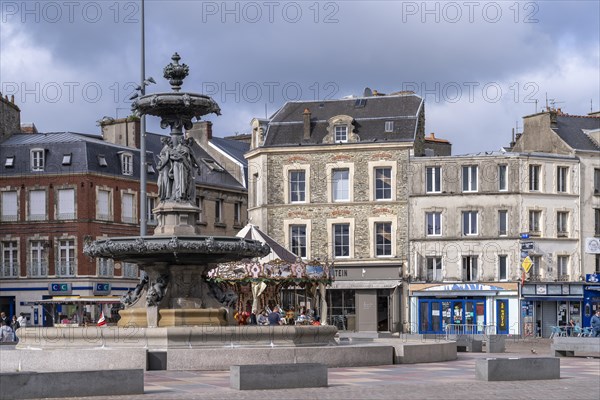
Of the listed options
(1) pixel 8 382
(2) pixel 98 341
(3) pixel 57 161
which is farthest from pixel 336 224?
(1) pixel 8 382

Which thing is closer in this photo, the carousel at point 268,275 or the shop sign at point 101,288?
the carousel at point 268,275

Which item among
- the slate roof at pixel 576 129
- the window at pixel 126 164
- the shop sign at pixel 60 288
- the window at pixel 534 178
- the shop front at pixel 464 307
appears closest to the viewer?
the shop front at pixel 464 307

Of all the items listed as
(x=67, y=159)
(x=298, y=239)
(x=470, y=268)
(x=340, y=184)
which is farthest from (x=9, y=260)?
(x=470, y=268)

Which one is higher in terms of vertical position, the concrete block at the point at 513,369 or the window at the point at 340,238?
the window at the point at 340,238

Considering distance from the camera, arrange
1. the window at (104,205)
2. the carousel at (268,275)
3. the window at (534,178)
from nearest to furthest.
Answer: the carousel at (268,275), the window at (534,178), the window at (104,205)

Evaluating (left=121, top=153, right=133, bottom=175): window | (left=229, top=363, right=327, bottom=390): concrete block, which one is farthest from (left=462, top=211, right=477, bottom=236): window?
(left=229, top=363, right=327, bottom=390): concrete block

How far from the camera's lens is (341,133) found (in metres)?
59.4

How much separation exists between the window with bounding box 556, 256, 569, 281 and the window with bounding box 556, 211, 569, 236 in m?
1.16

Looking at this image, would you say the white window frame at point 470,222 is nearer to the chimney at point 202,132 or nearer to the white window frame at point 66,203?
the white window frame at point 66,203

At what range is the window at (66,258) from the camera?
198ft

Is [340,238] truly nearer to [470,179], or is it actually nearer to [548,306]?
[470,179]

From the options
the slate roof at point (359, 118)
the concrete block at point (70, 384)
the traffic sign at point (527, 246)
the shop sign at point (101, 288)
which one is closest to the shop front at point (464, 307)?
the traffic sign at point (527, 246)

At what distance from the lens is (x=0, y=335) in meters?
37.1

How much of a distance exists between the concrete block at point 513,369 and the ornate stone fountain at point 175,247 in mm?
6097
